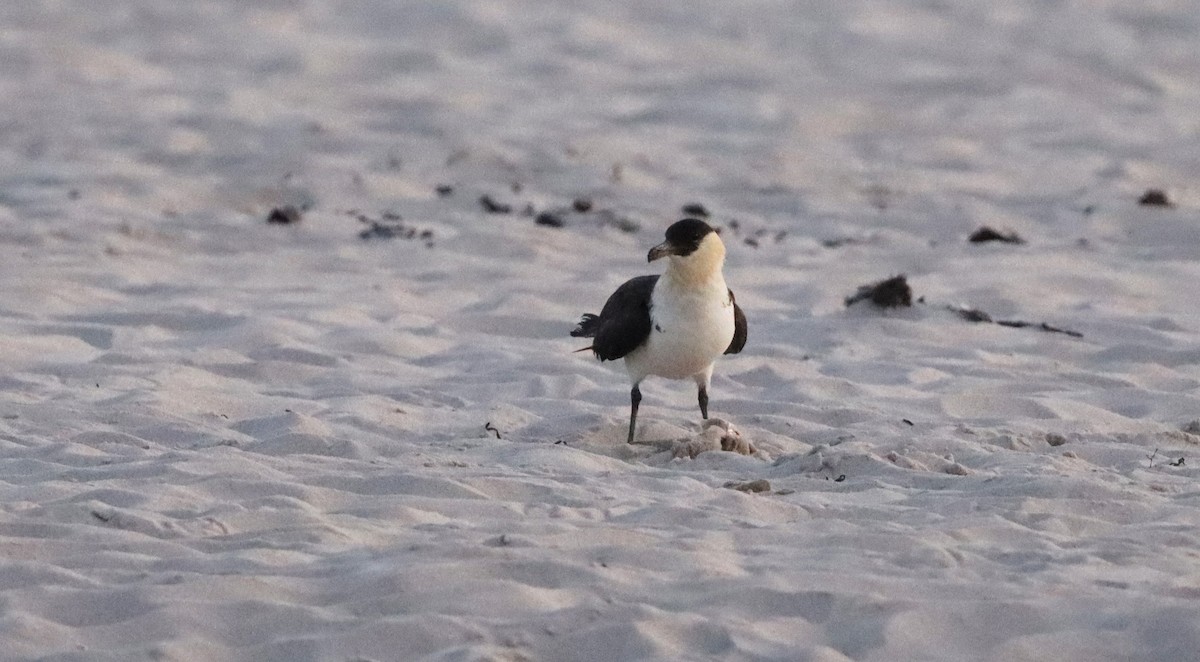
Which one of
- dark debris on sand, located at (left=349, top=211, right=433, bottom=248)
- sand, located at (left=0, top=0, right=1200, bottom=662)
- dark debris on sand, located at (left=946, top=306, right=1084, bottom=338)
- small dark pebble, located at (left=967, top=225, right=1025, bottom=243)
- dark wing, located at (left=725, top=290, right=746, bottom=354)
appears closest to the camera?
sand, located at (left=0, top=0, right=1200, bottom=662)

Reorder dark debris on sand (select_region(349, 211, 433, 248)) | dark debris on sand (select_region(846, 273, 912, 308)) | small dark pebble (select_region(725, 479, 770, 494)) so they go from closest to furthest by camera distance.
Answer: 1. small dark pebble (select_region(725, 479, 770, 494))
2. dark debris on sand (select_region(846, 273, 912, 308))
3. dark debris on sand (select_region(349, 211, 433, 248))

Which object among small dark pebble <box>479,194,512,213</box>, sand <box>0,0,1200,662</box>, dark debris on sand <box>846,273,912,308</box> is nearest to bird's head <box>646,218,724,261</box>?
sand <box>0,0,1200,662</box>

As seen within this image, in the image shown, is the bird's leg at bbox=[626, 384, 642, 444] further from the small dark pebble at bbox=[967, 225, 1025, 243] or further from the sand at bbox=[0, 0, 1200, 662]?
the small dark pebble at bbox=[967, 225, 1025, 243]

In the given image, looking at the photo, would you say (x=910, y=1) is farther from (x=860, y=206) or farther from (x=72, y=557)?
(x=72, y=557)

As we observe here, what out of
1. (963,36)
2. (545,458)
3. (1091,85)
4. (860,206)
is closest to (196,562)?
(545,458)

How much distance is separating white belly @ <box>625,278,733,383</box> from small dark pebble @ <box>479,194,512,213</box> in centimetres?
491

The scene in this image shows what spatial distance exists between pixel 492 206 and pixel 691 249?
5170 mm

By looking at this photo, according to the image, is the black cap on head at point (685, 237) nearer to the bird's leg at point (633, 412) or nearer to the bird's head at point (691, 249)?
the bird's head at point (691, 249)

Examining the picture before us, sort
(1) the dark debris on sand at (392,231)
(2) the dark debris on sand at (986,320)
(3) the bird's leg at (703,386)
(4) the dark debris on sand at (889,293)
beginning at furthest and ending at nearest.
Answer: (1) the dark debris on sand at (392,231) → (4) the dark debris on sand at (889,293) → (2) the dark debris on sand at (986,320) → (3) the bird's leg at (703,386)

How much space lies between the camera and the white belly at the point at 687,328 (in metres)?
7.53

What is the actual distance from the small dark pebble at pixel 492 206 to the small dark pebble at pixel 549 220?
12.3 inches

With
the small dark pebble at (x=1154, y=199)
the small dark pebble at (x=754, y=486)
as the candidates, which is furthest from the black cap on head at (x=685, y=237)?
the small dark pebble at (x=1154, y=199)

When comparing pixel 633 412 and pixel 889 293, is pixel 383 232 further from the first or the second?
pixel 633 412

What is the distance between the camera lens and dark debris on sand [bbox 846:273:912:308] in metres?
9.98
